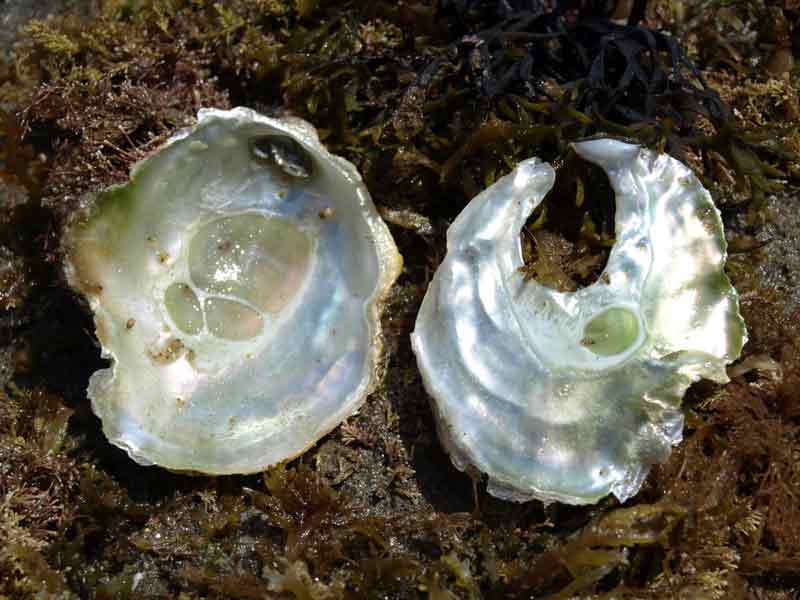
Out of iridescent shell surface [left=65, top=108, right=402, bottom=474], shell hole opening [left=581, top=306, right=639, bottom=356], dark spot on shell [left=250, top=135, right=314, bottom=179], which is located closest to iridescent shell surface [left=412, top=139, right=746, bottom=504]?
shell hole opening [left=581, top=306, right=639, bottom=356]

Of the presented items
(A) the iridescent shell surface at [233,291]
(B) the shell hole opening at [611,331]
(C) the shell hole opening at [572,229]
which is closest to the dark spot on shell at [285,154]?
(A) the iridescent shell surface at [233,291]

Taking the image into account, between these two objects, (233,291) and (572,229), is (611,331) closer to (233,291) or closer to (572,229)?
(572,229)

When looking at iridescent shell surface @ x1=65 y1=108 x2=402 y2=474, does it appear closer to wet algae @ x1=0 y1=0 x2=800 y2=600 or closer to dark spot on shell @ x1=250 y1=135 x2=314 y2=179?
dark spot on shell @ x1=250 y1=135 x2=314 y2=179

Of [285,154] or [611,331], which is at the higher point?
[285,154]

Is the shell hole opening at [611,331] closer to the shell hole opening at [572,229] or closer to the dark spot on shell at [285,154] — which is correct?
the shell hole opening at [572,229]

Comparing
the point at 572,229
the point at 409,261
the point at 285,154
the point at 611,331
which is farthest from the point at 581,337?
the point at 285,154

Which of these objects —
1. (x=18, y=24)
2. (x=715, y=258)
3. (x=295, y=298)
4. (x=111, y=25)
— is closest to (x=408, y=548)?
(x=295, y=298)
